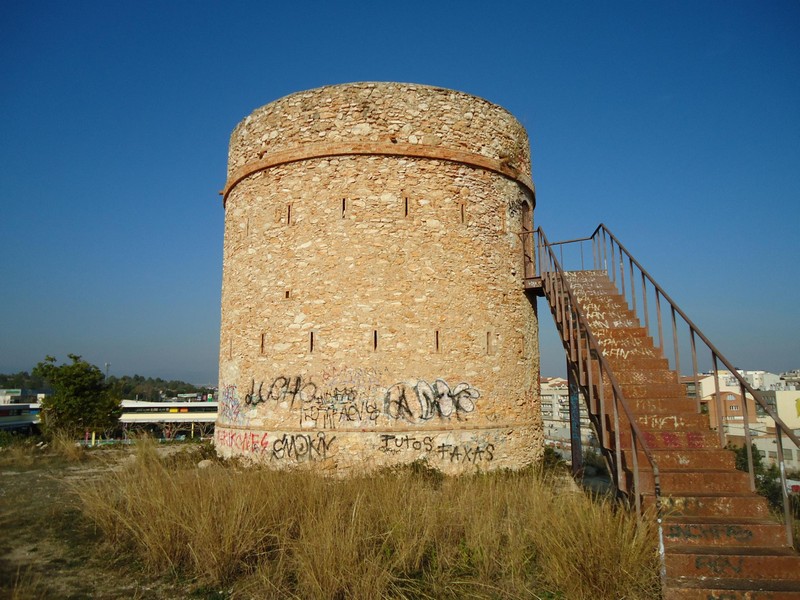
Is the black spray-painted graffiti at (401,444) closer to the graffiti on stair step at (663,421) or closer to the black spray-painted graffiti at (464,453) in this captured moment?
the black spray-painted graffiti at (464,453)

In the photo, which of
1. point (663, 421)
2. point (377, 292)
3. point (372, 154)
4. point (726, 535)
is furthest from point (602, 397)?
point (372, 154)

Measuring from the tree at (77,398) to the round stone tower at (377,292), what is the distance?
16228 mm

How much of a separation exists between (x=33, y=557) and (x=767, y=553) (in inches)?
300

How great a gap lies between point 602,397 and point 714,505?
161 centimetres

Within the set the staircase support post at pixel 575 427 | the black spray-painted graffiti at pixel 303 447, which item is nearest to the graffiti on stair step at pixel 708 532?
the black spray-painted graffiti at pixel 303 447

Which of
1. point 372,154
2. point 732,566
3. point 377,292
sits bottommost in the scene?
point 732,566

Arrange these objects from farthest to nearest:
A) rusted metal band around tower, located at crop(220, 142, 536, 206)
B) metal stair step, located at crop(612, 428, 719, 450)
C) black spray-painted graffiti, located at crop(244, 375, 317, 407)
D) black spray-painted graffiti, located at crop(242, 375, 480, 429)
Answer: rusted metal band around tower, located at crop(220, 142, 536, 206)
black spray-painted graffiti, located at crop(244, 375, 317, 407)
black spray-painted graffiti, located at crop(242, 375, 480, 429)
metal stair step, located at crop(612, 428, 719, 450)

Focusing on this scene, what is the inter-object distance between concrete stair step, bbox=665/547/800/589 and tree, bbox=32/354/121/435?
81.4 feet

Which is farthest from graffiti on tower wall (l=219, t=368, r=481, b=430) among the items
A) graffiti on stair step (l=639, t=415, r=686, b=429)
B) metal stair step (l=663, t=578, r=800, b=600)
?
metal stair step (l=663, t=578, r=800, b=600)

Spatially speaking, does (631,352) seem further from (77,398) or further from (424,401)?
(77,398)

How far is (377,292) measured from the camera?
416 inches

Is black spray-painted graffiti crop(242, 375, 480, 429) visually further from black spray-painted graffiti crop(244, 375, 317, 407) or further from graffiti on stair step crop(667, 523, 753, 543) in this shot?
graffiti on stair step crop(667, 523, 753, 543)

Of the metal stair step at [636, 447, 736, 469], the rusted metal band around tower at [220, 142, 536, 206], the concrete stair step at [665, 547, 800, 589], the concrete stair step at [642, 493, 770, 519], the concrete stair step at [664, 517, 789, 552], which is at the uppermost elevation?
the rusted metal band around tower at [220, 142, 536, 206]

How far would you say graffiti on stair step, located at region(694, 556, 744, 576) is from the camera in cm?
502
